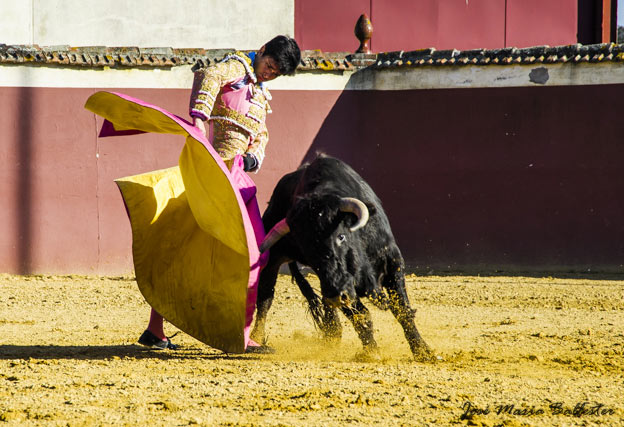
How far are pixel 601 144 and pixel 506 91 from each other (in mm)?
970

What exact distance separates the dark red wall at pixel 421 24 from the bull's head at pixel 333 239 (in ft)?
26.9

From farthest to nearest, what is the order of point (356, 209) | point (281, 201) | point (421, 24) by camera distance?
point (421, 24) < point (281, 201) < point (356, 209)

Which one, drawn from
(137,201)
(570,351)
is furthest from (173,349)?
(570,351)

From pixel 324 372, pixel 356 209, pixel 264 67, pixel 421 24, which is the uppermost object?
pixel 421 24

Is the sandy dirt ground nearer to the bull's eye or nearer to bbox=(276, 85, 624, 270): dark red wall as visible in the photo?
the bull's eye

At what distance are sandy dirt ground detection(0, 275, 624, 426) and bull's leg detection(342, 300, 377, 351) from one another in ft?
0.31

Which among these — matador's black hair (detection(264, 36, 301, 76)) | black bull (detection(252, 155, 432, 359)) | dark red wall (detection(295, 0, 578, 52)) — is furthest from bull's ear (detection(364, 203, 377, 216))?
dark red wall (detection(295, 0, 578, 52))

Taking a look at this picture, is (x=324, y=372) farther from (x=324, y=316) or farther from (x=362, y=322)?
(x=324, y=316)

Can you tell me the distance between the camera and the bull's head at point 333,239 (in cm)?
392

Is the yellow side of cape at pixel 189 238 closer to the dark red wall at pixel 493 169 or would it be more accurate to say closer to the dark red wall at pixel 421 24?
the dark red wall at pixel 493 169

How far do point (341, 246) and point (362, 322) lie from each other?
0.41 meters

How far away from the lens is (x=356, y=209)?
399 centimetres

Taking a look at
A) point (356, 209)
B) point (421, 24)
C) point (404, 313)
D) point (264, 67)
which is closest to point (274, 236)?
point (356, 209)

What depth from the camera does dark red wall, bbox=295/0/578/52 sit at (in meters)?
12.1
